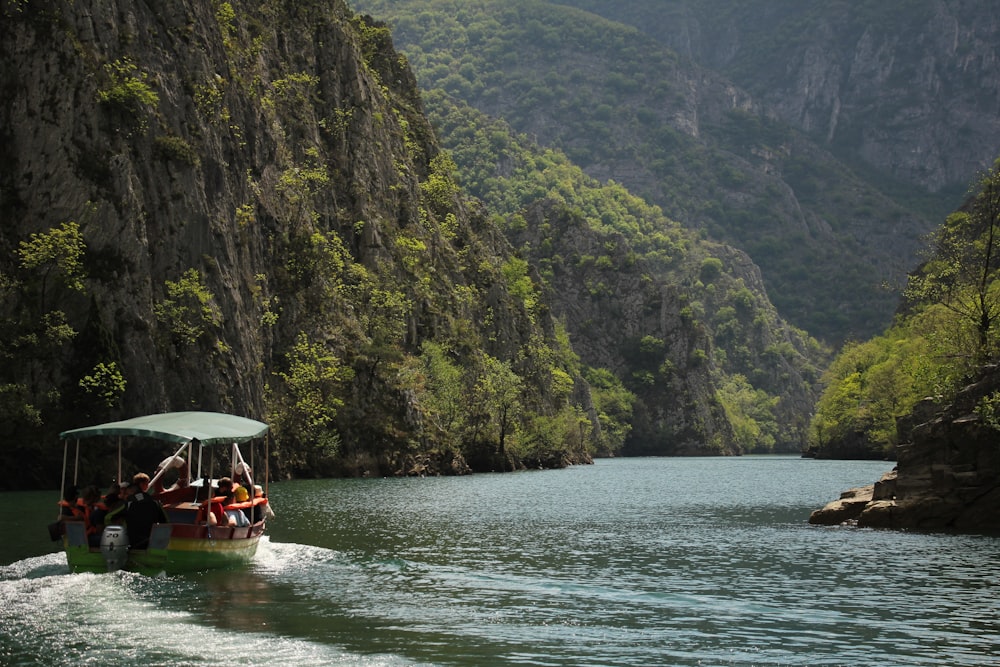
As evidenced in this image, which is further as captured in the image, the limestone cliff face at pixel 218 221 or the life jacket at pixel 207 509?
the limestone cliff face at pixel 218 221

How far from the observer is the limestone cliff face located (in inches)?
3017

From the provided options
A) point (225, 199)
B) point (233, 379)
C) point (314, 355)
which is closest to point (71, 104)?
point (225, 199)

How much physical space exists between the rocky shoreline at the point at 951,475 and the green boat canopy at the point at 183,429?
29.2 metres

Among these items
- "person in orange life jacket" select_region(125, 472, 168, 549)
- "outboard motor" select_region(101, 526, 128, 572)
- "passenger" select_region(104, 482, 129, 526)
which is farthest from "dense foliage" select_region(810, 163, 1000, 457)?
"outboard motor" select_region(101, 526, 128, 572)

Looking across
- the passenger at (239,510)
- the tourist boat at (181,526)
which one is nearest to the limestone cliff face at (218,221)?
the tourist boat at (181,526)

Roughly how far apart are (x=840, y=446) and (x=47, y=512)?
132476 millimetres

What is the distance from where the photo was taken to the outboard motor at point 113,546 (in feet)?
114

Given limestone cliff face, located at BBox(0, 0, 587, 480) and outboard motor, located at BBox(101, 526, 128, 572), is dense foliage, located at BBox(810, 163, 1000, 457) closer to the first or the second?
outboard motor, located at BBox(101, 526, 128, 572)

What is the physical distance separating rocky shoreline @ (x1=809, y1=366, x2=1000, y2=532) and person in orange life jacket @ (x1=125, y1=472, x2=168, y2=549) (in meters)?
32.9

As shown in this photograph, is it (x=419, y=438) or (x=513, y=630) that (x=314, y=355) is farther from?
(x=513, y=630)

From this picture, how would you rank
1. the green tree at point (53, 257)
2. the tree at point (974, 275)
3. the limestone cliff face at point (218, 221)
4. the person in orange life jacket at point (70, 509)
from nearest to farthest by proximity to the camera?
the person in orange life jacket at point (70, 509), the tree at point (974, 275), the green tree at point (53, 257), the limestone cliff face at point (218, 221)

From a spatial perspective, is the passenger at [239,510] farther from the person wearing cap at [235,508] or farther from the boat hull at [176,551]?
the boat hull at [176,551]

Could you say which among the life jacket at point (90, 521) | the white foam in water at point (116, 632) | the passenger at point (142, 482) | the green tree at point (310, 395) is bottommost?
the white foam in water at point (116, 632)

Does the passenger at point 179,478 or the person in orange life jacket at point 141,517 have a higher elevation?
the passenger at point 179,478
